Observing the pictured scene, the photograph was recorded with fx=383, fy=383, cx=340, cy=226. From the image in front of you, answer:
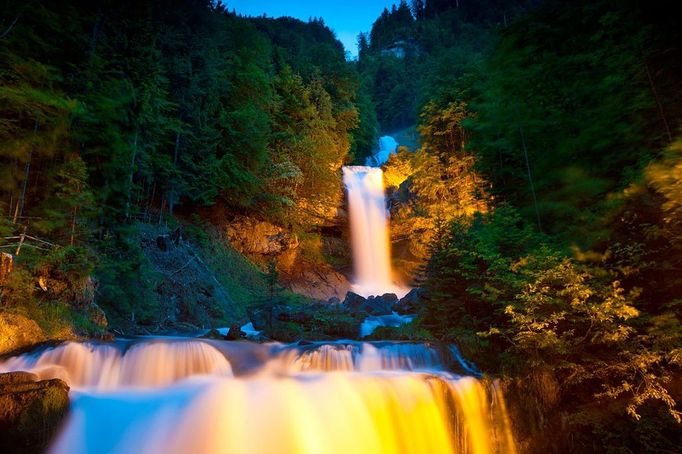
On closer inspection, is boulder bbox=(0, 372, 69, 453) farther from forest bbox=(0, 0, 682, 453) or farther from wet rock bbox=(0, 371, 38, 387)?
forest bbox=(0, 0, 682, 453)

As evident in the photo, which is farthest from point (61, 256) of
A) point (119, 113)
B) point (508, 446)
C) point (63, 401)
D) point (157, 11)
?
point (157, 11)

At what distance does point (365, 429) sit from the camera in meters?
6.41

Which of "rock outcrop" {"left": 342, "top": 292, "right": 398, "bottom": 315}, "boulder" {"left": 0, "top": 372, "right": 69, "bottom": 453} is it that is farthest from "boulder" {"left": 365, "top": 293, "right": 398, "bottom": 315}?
"boulder" {"left": 0, "top": 372, "right": 69, "bottom": 453}

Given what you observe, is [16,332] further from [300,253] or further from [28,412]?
[300,253]

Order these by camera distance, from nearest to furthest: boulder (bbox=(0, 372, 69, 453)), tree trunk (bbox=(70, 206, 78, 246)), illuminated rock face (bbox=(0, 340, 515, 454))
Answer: boulder (bbox=(0, 372, 69, 453))
illuminated rock face (bbox=(0, 340, 515, 454))
tree trunk (bbox=(70, 206, 78, 246))

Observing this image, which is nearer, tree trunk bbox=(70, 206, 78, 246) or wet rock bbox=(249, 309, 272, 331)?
tree trunk bbox=(70, 206, 78, 246)

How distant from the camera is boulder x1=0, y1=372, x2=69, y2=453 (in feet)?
16.3

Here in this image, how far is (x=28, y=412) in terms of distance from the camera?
5043 millimetres


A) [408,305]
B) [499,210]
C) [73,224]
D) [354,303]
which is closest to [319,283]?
[354,303]

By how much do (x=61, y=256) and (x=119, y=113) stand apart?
502cm

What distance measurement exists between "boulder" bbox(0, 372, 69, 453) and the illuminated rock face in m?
0.26

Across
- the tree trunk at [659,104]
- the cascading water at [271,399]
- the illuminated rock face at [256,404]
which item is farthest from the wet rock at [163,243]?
the tree trunk at [659,104]

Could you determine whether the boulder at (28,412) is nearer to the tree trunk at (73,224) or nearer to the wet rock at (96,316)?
the wet rock at (96,316)

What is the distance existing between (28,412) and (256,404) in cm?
304
